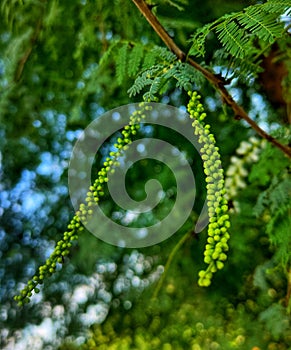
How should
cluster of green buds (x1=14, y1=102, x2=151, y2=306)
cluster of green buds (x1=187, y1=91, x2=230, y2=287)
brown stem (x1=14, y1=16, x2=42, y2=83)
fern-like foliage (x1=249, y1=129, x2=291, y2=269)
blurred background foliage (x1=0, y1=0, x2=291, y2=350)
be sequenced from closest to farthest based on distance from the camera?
cluster of green buds (x1=187, y1=91, x2=230, y2=287) → cluster of green buds (x1=14, y1=102, x2=151, y2=306) → fern-like foliage (x1=249, y1=129, x2=291, y2=269) → blurred background foliage (x1=0, y1=0, x2=291, y2=350) → brown stem (x1=14, y1=16, x2=42, y2=83)

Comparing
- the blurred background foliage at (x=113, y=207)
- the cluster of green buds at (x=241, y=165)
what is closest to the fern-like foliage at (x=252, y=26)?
the blurred background foliage at (x=113, y=207)

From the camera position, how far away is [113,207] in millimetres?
2102

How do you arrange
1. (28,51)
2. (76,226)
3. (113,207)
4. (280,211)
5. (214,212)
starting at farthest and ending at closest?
1. (113,207)
2. (28,51)
3. (280,211)
4. (76,226)
5. (214,212)

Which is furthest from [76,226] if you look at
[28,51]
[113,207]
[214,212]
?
[113,207]

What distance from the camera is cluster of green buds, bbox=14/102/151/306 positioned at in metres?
0.68

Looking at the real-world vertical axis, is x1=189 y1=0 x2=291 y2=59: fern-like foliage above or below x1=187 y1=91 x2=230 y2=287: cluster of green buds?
above

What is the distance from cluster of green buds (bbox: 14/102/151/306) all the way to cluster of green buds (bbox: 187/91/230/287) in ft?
0.43

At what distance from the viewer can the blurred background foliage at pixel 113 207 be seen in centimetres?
144

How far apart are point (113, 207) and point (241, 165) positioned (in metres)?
0.65

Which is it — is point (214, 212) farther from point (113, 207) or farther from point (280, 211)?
point (113, 207)

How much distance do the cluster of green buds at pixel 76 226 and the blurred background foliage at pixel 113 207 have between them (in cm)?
33

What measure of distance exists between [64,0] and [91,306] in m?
2.00

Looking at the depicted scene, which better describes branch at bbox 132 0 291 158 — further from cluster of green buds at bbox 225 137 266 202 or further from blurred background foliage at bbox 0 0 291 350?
cluster of green buds at bbox 225 137 266 202

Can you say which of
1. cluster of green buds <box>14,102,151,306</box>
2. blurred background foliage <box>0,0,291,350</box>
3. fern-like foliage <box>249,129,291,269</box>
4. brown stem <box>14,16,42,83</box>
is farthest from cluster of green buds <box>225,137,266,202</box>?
cluster of green buds <box>14,102,151,306</box>
